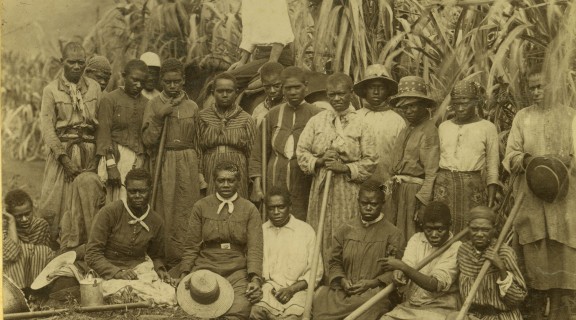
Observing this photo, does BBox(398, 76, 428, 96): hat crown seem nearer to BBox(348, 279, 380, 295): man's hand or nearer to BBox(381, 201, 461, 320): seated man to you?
BBox(381, 201, 461, 320): seated man

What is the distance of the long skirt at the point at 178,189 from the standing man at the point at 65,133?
1.57ft

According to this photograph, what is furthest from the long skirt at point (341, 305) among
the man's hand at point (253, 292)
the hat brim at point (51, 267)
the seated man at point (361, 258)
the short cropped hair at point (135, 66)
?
the short cropped hair at point (135, 66)

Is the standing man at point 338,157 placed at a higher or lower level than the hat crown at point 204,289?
higher

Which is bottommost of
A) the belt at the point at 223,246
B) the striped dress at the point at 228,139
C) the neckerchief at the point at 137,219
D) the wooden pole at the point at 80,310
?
the wooden pole at the point at 80,310

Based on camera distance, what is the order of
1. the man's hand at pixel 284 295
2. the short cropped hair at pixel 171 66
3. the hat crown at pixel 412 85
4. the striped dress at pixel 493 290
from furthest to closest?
1. the short cropped hair at pixel 171 66
2. the hat crown at pixel 412 85
3. the man's hand at pixel 284 295
4. the striped dress at pixel 493 290

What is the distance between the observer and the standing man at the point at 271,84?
6414mm

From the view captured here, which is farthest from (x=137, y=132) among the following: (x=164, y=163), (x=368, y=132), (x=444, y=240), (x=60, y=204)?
(x=444, y=240)

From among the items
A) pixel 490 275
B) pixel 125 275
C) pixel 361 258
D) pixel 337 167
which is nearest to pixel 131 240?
pixel 125 275

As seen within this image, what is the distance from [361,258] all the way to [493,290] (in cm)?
78

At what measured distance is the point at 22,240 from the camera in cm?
602

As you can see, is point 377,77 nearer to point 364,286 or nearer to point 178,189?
point 364,286

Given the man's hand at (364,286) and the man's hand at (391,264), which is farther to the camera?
the man's hand at (364,286)

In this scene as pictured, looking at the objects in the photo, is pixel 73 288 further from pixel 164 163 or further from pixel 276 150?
pixel 276 150

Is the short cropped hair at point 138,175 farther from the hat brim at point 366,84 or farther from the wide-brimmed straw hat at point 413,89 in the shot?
the wide-brimmed straw hat at point 413,89
